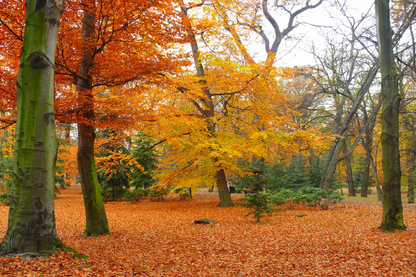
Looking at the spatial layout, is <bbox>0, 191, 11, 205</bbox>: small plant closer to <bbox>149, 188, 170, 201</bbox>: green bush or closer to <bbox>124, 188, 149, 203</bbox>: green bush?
<bbox>124, 188, 149, 203</bbox>: green bush

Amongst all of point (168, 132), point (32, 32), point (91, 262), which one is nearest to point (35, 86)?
point (32, 32)

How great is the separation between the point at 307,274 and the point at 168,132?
25.4 feet

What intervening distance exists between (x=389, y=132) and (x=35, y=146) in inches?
268

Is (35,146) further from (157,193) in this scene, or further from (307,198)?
(157,193)

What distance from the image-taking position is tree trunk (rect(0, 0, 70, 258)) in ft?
11.5

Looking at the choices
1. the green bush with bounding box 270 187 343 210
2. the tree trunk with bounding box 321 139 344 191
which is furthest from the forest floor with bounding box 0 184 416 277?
the tree trunk with bounding box 321 139 344 191

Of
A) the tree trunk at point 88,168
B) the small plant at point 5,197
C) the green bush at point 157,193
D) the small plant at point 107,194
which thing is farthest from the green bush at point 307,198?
the small plant at point 5,197

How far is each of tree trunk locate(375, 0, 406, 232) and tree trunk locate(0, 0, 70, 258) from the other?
6532 mm

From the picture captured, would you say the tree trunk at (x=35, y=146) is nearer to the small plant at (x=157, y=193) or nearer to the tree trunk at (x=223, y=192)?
the tree trunk at (x=223, y=192)

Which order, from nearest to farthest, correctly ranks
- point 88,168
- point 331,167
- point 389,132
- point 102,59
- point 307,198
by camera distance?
1. point 102,59
2. point 389,132
3. point 88,168
4. point 307,198
5. point 331,167

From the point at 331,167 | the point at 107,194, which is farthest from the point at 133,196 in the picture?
the point at 331,167

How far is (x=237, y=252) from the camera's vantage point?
5.10 meters

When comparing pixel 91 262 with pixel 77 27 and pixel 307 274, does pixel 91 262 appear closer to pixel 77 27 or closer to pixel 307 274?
pixel 307 274

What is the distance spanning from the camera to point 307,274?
390 cm
